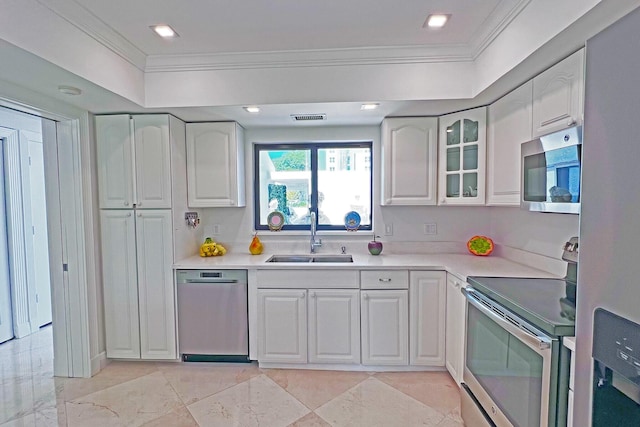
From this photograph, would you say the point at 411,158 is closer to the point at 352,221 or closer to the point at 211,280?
the point at 352,221

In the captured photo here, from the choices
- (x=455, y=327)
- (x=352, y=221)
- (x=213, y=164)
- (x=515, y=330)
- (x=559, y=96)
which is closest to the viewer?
(x=515, y=330)

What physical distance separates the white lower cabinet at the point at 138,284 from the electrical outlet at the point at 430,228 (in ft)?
7.80

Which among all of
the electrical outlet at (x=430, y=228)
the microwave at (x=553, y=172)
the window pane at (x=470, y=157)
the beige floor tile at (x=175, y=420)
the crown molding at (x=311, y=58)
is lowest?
the beige floor tile at (x=175, y=420)

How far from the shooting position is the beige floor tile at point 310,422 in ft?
7.04

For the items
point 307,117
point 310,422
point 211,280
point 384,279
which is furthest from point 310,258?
point 310,422

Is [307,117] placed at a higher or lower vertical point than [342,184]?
higher

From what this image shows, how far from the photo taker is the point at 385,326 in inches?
107

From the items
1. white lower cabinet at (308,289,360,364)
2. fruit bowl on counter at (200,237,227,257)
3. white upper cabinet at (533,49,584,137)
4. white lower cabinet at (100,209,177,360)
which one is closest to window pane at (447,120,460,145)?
white upper cabinet at (533,49,584,137)

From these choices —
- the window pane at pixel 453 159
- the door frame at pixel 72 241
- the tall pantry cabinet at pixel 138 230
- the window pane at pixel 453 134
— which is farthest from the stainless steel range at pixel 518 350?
the door frame at pixel 72 241

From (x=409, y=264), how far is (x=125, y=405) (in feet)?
7.66

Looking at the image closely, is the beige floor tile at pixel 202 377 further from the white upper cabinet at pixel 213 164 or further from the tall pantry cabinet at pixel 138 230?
A: the white upper cabinet at pixel 213 164

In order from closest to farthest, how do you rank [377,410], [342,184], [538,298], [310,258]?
[538,298] < [377,410] < [310,258] < [342,184]

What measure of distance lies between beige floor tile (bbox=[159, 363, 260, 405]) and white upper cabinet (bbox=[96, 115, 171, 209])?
140 centimetres

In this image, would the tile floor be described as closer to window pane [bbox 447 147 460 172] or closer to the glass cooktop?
the glass cooktop
